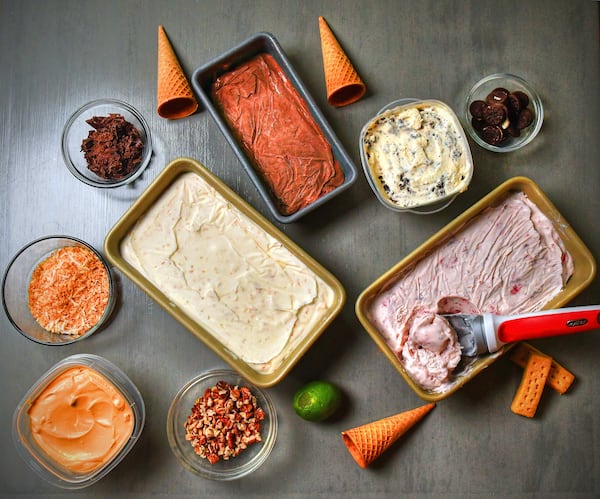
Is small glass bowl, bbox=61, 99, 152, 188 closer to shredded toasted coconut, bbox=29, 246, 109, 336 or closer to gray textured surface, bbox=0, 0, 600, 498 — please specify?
gray textured surface, bbox=0, 0, 600, 498

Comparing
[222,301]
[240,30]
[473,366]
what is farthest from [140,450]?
[240,30]

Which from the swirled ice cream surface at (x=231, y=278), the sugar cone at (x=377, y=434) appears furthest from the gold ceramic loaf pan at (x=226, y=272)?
the sugar cone at (x=377, y=434)

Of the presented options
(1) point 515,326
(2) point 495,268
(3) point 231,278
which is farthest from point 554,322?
(3) point 231,278

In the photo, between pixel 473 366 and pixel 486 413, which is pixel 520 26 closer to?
pixel 473 366

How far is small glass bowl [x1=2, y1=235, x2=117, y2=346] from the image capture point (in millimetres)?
2227

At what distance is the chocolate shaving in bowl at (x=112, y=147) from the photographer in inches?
88.0

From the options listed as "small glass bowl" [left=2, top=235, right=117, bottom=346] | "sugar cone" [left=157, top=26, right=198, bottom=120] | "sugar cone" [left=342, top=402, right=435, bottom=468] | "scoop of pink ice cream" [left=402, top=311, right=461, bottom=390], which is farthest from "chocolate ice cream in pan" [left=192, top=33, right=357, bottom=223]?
"sugar cone" [left=342, top=402, right=435, bottom=468]

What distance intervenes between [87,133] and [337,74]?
0.99 meters

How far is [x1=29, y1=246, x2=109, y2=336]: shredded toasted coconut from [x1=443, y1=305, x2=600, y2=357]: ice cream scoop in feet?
4.20

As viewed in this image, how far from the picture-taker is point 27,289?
7.48 feet

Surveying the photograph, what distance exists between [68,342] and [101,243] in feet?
1.28

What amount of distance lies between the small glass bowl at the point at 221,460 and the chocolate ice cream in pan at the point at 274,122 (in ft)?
2.22

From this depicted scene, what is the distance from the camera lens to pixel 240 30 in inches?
92.1

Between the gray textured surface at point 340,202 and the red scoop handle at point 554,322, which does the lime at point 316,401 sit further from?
the red scoop handle at point 554,322
